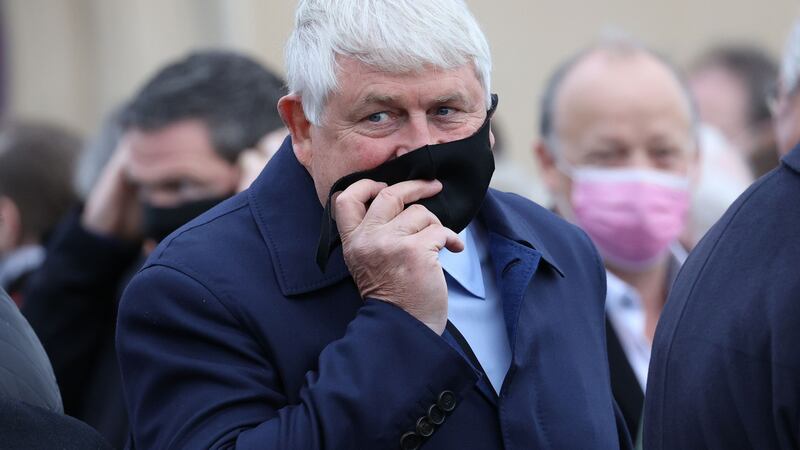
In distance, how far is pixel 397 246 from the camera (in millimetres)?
2459

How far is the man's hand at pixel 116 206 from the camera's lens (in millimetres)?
4516

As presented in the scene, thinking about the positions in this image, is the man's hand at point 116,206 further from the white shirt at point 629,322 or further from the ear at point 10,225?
the white shirt at point 629,322

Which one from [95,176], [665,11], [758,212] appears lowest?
[665,11]

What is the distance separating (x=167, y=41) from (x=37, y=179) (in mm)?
3753

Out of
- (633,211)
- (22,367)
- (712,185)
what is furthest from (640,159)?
(22,367)

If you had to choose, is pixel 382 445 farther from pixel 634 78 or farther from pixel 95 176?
pixel 95 176

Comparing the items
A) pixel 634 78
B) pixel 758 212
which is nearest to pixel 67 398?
pixel 634 78

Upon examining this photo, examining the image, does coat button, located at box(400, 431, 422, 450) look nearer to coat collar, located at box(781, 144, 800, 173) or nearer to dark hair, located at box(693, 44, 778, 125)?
coat collar, located at box(781, 144, 800, 173)

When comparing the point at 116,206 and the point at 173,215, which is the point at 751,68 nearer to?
the point at 116,206

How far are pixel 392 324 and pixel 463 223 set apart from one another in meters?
0.27

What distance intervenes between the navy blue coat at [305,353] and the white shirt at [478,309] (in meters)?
0.04

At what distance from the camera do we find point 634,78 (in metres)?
4.51

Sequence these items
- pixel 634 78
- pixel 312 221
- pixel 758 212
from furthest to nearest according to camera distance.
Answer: pixel 634 78
pixel 312 221
pixel 758 212

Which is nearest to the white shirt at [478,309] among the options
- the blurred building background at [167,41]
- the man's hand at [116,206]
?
the man's hand at [116,206]
